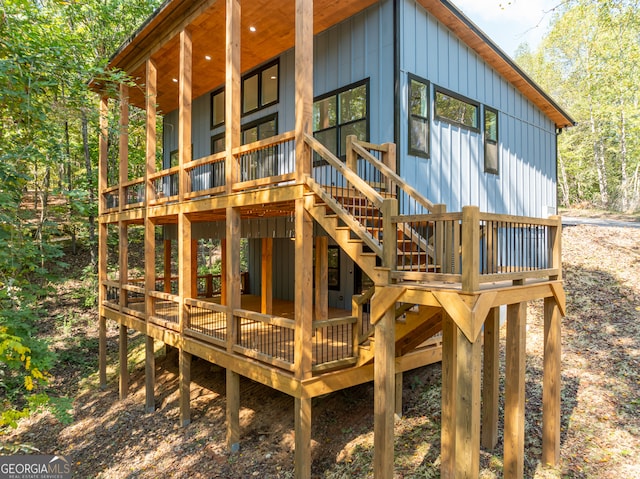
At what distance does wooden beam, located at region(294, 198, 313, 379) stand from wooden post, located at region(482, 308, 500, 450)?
2986 millimetres

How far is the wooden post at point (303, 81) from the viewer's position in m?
6.35

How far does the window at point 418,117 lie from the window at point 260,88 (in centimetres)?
428

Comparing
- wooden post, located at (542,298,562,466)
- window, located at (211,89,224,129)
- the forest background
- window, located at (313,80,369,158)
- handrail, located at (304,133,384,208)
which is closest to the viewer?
handrail, located at (304,133,384,208)

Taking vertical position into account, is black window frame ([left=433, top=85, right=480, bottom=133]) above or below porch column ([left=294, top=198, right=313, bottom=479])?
above

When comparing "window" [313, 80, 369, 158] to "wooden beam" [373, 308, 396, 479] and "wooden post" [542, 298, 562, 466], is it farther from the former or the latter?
"wooden post" [542, 298, 562, 466]

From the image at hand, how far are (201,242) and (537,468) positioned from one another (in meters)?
25.4

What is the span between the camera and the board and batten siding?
8312 mm

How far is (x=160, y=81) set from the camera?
13156mm

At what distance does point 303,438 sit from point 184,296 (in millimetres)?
4350

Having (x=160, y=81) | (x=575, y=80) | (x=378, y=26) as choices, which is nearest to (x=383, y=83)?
(x=378, y=26)

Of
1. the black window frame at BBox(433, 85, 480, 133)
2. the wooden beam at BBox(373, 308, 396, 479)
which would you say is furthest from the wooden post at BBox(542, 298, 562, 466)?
the black window frame at BBox(433, 85, 480, 133)

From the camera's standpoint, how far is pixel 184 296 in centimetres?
902

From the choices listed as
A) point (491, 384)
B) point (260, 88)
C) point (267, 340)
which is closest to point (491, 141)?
point (491, 384)

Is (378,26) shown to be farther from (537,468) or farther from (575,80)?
(575,80)
